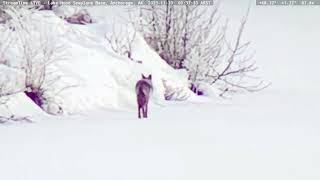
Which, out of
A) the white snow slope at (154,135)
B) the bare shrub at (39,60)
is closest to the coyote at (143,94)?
the white snow slope at (154,135)

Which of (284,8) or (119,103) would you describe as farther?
(284,8)

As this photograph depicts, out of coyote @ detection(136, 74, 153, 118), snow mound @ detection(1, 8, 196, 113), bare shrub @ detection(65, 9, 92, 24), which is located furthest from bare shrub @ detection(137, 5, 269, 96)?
coyote @ detection(136, 74, 153, 118)

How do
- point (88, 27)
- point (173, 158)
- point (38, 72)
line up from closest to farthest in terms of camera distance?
point (173, 158) → point (38, 72) → point (88, 27)

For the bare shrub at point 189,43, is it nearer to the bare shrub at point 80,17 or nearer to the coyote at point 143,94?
the bare shrub at point 80,17

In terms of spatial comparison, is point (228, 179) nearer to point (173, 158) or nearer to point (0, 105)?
point (173, 158)

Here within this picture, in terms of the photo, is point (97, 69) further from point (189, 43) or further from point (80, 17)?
point (189, 43)

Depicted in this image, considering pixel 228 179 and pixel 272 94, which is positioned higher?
pixel 228 179

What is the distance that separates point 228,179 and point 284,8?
1980 cm

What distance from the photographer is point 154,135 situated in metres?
6.50

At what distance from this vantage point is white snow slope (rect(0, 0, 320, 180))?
492cm

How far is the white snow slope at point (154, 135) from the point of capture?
194 inches

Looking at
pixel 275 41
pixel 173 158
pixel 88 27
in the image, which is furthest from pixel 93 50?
pixel 275 41

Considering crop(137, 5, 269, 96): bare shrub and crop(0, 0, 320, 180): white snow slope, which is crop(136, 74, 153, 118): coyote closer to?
crop(0, 0, 320, 180): white snow slope

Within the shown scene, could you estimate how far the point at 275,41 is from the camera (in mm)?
17922
